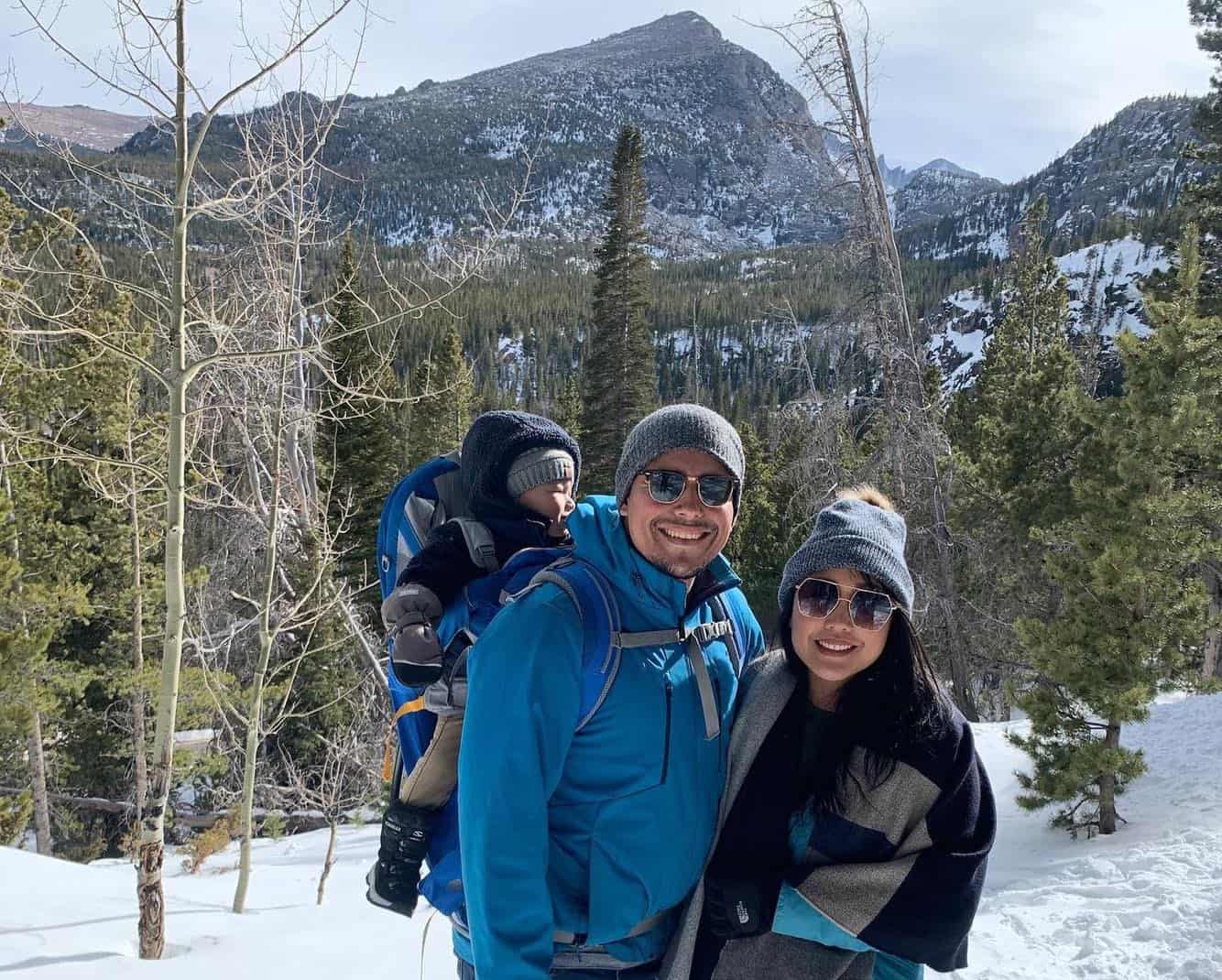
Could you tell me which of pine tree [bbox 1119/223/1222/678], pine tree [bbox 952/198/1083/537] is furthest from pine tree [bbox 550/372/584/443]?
pine tree [bbox 1119/223/1222/678]

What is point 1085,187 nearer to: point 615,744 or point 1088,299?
point 1088,299

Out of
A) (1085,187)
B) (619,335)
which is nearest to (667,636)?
(619,335)

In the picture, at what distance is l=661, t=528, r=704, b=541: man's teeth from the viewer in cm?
175

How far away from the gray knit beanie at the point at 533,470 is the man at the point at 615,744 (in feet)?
1.29

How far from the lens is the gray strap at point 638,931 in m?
1.65

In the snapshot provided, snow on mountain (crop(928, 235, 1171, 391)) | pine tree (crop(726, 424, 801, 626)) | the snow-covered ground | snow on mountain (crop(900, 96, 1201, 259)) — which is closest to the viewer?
the snow-covered ground

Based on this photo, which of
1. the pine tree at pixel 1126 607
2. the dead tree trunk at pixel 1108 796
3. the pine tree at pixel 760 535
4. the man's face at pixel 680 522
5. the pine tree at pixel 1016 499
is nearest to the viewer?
the man's face at pixel 680 522

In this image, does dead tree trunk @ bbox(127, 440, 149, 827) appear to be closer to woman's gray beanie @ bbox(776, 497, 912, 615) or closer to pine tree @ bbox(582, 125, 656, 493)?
pine tree @ bbox(582, 125, 656, 493)

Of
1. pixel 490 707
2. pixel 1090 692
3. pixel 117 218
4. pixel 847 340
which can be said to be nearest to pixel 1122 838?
pixel 1090 692

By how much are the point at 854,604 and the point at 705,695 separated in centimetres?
44

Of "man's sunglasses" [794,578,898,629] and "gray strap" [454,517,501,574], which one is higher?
"gray strap" [454,517,501,574]

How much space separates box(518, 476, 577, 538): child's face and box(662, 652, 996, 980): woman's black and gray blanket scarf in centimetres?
79

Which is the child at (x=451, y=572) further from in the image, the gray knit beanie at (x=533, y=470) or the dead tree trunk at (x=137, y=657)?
the dead tree trunk at (x=137, y=657)

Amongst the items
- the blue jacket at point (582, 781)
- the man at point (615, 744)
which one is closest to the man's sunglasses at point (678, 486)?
the man at point (615, 744)
